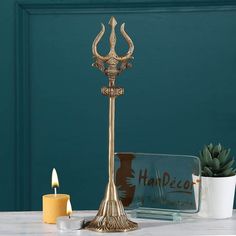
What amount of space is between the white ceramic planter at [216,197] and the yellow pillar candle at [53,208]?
11.9 inches

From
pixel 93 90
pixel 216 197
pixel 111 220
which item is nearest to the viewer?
pixel 111 220

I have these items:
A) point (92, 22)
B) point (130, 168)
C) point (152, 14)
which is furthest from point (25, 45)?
point (130, 168)

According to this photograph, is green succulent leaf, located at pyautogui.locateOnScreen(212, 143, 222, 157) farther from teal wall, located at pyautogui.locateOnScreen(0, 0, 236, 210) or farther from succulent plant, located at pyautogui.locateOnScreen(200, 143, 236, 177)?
teal wall, located at pyautogui.locateOnScreen(0, 0, 236, 210)

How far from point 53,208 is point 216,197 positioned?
355mm

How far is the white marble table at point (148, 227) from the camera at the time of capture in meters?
1.36

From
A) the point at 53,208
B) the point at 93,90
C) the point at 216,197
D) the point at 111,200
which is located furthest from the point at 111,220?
the point at 93,90

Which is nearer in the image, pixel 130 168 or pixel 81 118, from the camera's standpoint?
pixel 130 168

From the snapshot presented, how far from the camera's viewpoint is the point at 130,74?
8.79 ft

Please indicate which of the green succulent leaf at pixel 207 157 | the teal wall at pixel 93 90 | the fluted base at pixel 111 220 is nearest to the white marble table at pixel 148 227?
the fluted base at pixel 111 220

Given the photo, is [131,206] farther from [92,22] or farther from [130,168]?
[92,22]

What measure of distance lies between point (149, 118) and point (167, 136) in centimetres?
10

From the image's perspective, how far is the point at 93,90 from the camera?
2688 millimetres

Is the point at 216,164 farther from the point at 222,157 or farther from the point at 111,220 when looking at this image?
the point at 111,220

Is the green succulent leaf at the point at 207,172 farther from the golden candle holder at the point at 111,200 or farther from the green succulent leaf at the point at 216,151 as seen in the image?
the golden candle holder at the point at 111,200
